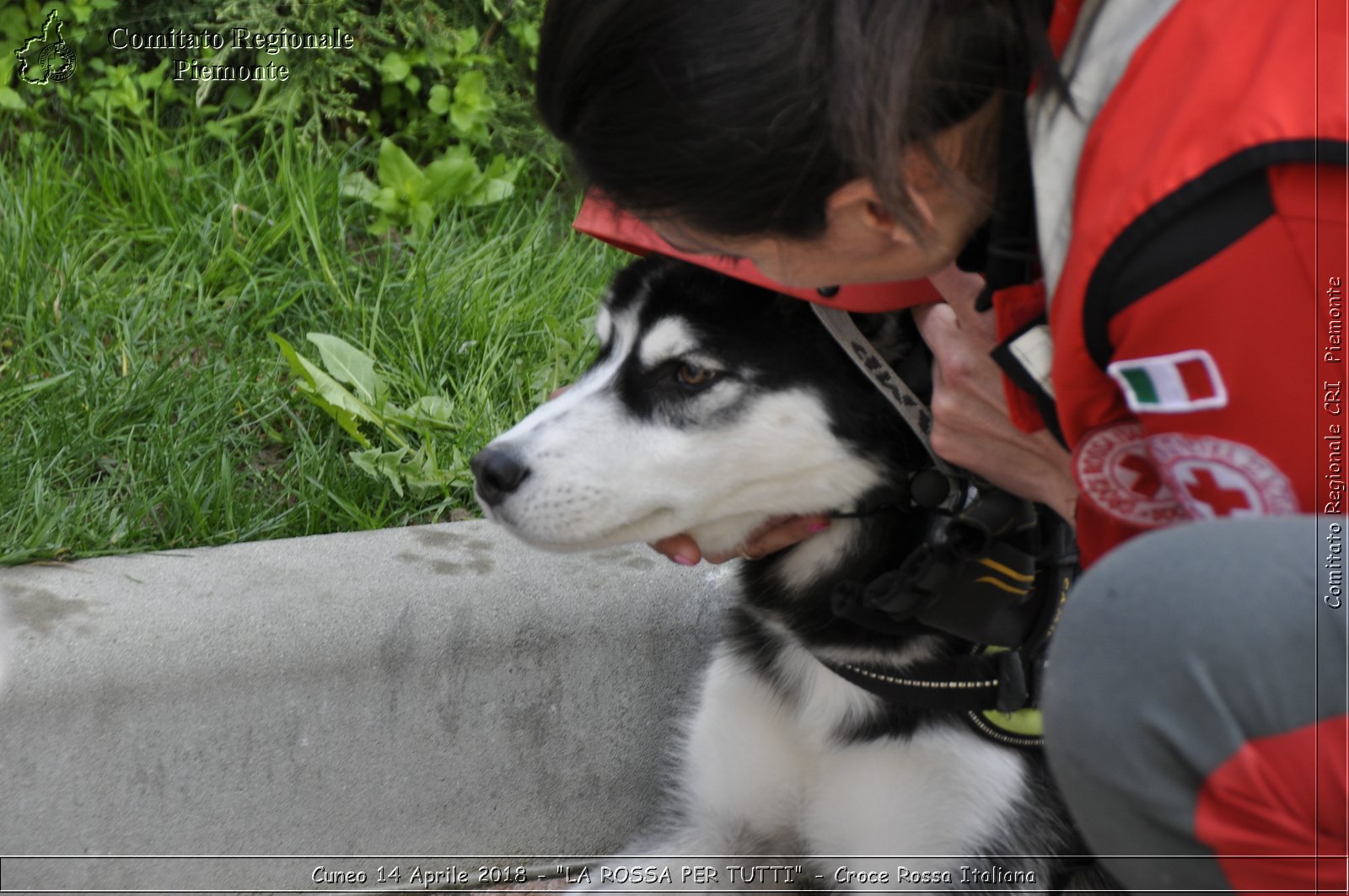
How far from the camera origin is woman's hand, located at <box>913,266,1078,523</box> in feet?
5.13

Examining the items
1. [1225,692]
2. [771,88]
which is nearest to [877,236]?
[771,88]

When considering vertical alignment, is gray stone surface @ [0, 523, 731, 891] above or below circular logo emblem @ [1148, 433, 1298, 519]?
below

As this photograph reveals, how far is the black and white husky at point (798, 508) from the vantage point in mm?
1788

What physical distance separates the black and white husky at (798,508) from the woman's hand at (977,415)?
166 millimetres

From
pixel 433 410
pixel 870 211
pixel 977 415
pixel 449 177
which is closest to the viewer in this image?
pixel 870 211

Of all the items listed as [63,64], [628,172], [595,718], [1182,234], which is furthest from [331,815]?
[63,64]

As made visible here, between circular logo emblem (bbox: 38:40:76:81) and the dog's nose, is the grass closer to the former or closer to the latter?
circular logo emblem (bbox: 38:40:76:81)

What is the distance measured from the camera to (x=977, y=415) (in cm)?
159

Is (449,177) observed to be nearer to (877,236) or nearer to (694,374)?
(694,374)

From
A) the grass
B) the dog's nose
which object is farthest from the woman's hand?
the grass

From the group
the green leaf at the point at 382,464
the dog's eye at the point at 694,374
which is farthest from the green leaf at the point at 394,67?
the dog's eye at the point at 694,374

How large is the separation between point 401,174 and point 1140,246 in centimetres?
252

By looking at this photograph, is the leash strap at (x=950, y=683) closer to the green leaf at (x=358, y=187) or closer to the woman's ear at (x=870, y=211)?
the woman's ear at (x=870, y=211)

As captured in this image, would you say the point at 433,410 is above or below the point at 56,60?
below
